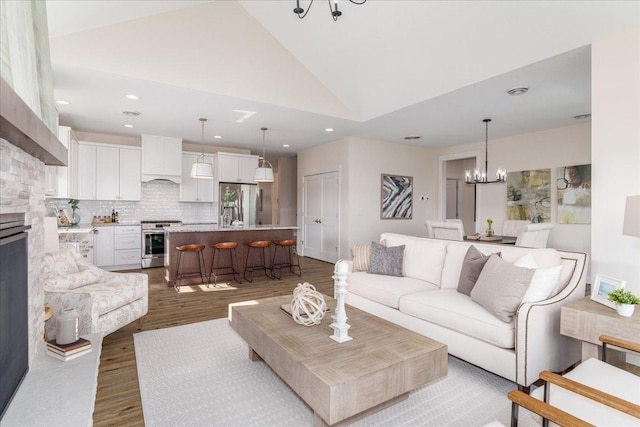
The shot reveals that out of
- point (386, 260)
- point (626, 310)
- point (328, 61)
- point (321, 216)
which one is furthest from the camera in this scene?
point (321, 216)

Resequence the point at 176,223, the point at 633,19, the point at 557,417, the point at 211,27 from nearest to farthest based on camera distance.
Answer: the point at 557,417 → the point at 633,19 → the point at 211,27 → the point at 176,223

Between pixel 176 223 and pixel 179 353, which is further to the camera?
pixel 176 223

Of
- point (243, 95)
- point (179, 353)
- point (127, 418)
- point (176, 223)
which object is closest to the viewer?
point (127, 418)

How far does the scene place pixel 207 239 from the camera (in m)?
5.41

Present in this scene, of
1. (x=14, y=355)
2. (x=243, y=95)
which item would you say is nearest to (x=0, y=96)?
(x=14, y=355)

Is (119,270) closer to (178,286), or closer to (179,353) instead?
(178,286)

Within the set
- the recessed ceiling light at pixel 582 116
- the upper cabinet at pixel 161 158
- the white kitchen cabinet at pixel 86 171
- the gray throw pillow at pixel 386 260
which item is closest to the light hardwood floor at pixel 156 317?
the gray throw pillow at pixel 386 260

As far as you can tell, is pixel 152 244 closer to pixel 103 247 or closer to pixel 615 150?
pixel 103 247

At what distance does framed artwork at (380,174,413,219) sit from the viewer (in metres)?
7.24

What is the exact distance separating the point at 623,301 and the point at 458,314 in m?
0.94

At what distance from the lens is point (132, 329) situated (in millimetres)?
3303

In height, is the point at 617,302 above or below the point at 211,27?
below

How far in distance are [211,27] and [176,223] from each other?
413 cm

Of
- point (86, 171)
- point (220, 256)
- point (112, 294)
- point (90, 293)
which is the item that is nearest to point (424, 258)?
point (112, 294)
